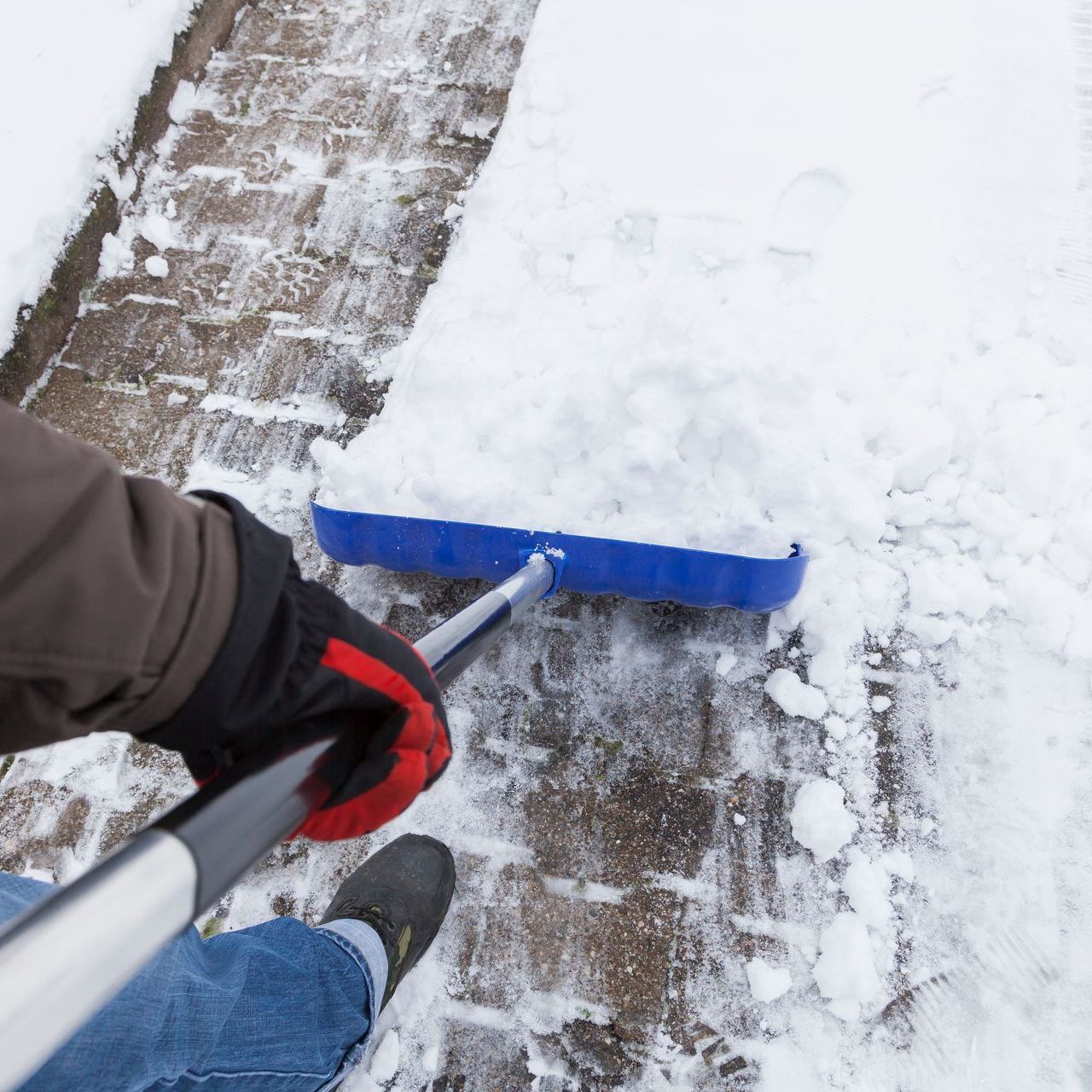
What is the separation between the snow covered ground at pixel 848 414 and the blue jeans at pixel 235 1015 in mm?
780

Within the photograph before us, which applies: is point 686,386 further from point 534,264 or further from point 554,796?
point 554,796

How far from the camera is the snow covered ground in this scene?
1.56 metres

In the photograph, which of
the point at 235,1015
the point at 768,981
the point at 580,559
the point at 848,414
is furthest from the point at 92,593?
the point at 848,414

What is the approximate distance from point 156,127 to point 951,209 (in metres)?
2.48

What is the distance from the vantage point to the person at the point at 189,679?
2.50 feet

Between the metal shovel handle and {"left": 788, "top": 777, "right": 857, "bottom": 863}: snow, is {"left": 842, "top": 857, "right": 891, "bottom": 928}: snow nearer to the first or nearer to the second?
{"left": 788, "top": 777, "right": 857, "bottom": 863}: snow

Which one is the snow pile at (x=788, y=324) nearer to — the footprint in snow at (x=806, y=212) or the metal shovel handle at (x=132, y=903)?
the footprint in snow at (x=806, y=212)

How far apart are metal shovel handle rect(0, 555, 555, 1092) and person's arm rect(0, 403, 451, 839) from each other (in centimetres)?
6

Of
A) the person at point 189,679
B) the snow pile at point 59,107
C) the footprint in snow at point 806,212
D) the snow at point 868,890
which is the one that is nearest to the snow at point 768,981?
the snow at point 868,890

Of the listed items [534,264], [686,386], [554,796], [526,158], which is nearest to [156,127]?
[526,158]

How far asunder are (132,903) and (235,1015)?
76cm

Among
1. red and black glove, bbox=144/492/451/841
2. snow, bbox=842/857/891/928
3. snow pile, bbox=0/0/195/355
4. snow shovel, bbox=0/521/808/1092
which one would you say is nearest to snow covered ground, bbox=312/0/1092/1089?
snow, bbox=842/857/891/928

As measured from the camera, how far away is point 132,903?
0.71 meters

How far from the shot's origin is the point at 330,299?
7.63 ft
